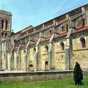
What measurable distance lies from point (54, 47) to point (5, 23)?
133 feet

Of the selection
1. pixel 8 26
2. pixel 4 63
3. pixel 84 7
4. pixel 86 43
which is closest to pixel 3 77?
pixel 86 43

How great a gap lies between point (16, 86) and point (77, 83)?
198 inches

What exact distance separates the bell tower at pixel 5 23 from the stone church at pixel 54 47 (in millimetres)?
11855

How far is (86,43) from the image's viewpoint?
107 feet

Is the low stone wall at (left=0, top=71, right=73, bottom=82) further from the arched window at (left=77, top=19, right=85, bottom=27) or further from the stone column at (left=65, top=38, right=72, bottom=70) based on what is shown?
the arched window at (left=77, top=19, right=85, bottom=27)

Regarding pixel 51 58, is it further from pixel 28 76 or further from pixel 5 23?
pixel 5 23

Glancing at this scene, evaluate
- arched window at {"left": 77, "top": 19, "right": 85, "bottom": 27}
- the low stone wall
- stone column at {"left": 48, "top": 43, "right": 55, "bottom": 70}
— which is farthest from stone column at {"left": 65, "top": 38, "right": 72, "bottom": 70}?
the low stone wall

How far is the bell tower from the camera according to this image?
74.8m

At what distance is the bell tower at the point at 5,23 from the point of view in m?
74.8

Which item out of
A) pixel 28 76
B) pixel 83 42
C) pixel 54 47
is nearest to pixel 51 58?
pixel 54 47

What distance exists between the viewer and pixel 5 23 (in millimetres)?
76062

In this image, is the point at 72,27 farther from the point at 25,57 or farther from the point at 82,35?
the point at 25,57

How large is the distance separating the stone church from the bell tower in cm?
1185

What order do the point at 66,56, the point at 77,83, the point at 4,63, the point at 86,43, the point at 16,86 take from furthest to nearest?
1. the point at 4,63
2. the point at 66,56
3. the point at 86,43
4. the point at 77,83
5. the point at 16,86
